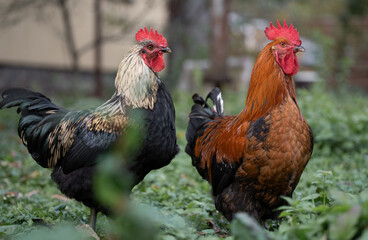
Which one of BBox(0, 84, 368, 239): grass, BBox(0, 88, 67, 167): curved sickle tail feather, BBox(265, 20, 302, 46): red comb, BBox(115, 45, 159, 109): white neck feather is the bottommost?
BBox(0, 84, 368, 239): grass

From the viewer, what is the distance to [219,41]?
1077cm

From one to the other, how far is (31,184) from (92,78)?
10.6 m

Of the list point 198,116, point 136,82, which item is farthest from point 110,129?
point 198,116

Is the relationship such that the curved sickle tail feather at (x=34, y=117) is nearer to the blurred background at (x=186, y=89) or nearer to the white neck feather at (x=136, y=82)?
the blurred background at (x=186, y=89)

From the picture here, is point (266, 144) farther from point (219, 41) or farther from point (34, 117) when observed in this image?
point (219, 41)

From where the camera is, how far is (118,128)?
3.21 metres

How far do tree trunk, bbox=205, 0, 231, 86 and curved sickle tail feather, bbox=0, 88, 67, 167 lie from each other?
7054 mm

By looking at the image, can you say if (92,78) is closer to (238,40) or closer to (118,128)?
(238,40)

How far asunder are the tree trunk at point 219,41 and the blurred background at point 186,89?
0.09 ft

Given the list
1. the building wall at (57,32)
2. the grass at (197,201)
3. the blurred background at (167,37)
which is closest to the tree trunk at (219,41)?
the blurred background at (167,37)

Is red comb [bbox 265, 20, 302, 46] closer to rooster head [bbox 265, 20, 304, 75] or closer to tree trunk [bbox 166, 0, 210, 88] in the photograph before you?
rooster head [bbox 265, 20, 304, 75]

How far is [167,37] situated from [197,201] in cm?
993

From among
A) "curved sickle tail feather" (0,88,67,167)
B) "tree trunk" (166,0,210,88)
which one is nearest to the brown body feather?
"curved sickle tail feather" (0,88,67,167)

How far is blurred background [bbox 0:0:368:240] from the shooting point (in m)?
2.34
